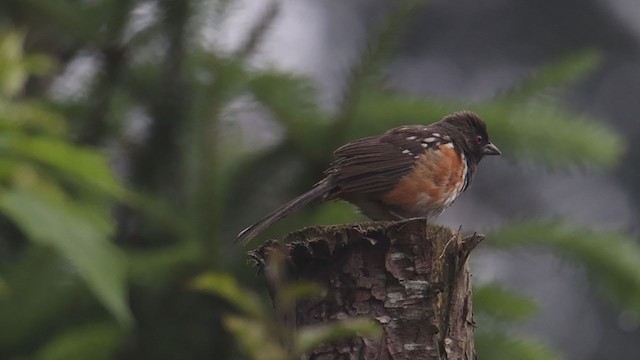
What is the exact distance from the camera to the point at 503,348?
394cm

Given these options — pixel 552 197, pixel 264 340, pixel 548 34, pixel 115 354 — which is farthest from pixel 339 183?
pixel 548 34

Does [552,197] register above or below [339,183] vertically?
above

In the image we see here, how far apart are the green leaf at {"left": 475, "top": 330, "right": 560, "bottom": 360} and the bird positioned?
17.5 inches

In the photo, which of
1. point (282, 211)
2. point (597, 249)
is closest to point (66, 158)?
point (282, 211)

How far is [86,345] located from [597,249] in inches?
69.5

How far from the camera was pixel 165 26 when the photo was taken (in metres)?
4.12

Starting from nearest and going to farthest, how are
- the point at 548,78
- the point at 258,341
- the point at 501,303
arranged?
1. the point at 258,341
2. the point at 501,303
3. the point at 548,78

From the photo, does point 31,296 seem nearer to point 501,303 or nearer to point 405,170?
point 405,170

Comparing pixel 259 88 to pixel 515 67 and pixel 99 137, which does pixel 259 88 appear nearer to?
pixel 99 137

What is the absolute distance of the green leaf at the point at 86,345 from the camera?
3.49 metres

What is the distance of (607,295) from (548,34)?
284 inches

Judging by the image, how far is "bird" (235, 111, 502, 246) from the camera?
3.57 m

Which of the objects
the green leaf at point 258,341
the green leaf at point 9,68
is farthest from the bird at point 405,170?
the green leaf at point 258,341

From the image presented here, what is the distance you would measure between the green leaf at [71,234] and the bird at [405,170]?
0.41m
